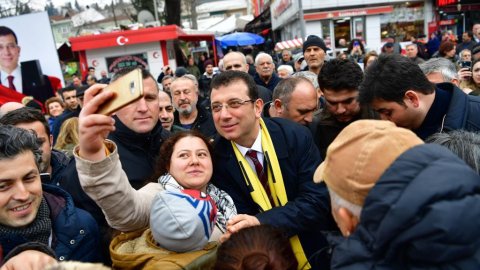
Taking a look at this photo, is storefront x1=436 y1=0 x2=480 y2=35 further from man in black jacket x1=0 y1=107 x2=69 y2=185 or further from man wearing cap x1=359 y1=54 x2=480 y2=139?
man in black jacket x1=0 y1=107 x2=69 y2=185

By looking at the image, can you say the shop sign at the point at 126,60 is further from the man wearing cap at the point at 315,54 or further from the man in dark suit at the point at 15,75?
the man wearing cap at the point at 315,54

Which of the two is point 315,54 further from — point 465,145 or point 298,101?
point 465,145

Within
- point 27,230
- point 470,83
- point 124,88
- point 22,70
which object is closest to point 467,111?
point 124,88

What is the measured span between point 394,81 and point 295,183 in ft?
2.74

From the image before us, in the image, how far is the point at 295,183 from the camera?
230 cm

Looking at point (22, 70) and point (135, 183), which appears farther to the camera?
point (22, 70)

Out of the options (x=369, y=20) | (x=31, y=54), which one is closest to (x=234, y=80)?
(x=31, y=54)

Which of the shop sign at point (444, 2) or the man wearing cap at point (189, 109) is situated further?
the shop sign at point (444, 2)

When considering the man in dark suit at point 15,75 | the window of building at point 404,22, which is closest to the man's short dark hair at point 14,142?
the man in dark suit at point 15,75

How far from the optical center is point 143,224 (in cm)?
187

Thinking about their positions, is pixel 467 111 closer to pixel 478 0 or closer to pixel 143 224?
pixel 143 224

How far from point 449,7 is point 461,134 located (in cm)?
2236

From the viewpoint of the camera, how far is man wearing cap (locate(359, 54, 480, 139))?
231 centimetres

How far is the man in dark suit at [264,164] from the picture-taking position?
219 centimetres
